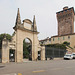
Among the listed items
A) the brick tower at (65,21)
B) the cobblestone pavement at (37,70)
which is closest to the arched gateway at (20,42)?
the cobblestone pavement at (37,70)

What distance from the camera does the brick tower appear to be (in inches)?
2371

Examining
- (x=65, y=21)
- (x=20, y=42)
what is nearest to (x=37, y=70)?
(x=20, y=42)

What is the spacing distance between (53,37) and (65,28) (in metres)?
13.5

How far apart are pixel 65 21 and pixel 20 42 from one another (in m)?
50.1

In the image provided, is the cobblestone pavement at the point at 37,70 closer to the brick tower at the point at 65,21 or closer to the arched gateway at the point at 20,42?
the arched gateway at the point at 20,42

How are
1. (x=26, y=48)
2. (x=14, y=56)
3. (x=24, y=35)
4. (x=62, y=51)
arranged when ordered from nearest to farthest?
1. (x=14, y=56)
2. (x=24, y=35)
3. (x=62, y=51)
4. (x=26, y=48)

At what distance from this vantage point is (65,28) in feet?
203

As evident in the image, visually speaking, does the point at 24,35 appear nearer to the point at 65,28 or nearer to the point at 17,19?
the point at 17,19

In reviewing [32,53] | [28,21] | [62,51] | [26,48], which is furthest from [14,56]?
[62,51]

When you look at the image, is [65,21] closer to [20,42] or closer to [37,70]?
[20,42]

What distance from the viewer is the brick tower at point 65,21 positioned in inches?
2371

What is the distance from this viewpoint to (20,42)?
1766cm

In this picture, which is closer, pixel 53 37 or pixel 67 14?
pixel 53 37

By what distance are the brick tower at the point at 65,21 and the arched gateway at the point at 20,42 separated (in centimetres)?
4358
